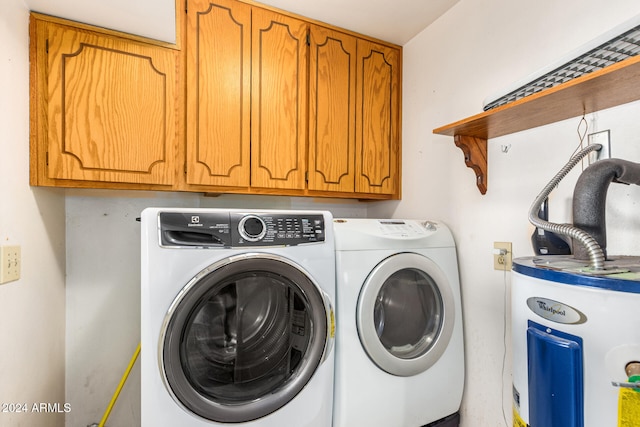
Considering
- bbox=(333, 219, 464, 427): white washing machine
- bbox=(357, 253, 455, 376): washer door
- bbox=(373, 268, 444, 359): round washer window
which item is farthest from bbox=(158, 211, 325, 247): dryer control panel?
bbox=(373, 268, 444, 359): round washer window

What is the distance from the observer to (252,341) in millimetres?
A: 1349

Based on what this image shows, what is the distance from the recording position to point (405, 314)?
1.61m

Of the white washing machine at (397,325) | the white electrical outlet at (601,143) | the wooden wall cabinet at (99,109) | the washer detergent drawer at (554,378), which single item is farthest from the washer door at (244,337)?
the white electrical outlet at (601,143)

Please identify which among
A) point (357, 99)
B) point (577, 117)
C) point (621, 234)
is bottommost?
point (621, 234)

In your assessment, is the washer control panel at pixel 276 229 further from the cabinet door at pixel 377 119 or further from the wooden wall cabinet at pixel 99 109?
the cabinet door at pixel 377 119

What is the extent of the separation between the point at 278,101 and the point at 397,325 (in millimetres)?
1272

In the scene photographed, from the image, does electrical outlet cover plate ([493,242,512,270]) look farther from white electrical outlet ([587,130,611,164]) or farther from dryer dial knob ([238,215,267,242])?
dryer dial knob ([238,215,267,242])

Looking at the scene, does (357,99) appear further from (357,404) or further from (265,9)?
(357,404)

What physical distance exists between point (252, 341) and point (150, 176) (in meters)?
0.85

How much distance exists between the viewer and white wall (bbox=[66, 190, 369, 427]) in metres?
1.69

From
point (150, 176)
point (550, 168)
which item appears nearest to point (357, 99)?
point (550, 168)

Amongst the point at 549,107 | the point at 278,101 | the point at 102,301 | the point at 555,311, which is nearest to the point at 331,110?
the point at 278,101

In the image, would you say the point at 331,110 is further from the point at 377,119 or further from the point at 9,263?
the point at 9,263

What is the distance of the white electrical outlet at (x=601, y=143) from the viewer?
3.65 feet
